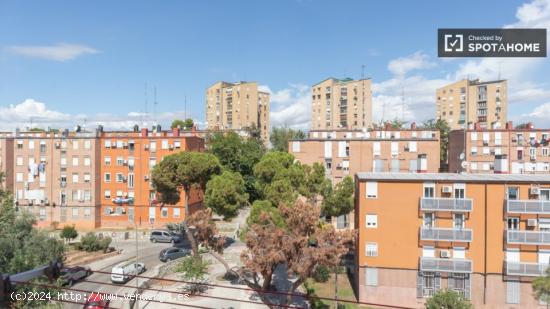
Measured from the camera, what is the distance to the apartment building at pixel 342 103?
96000mm

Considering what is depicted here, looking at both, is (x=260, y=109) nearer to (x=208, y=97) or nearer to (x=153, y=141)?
(x=208, y=97)

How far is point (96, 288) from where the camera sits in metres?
29.8

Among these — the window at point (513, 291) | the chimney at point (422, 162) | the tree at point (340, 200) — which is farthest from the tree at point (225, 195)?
the chimney at point (422, 162)

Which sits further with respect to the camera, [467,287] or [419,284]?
[419,284]

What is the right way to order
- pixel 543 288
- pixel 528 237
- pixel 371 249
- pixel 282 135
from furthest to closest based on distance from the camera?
pixel 282 135
pixel 371 249
pixel 528 237
pixel 543 288

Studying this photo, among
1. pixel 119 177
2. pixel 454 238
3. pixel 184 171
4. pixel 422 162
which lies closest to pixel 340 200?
pixel 454 238

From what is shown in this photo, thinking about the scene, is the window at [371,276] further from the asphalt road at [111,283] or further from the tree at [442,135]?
the tree at [442,135]

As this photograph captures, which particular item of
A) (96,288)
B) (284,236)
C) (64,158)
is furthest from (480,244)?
(64,158)

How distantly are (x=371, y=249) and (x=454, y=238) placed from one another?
5.20 m

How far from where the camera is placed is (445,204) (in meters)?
25.7

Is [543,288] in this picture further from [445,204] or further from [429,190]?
[429,190]

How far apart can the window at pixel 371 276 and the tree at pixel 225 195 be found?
1248 cm

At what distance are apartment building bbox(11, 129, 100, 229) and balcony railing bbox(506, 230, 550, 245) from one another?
44.0 metres

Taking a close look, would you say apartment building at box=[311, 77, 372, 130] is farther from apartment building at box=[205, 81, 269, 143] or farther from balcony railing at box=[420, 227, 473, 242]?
balcony railing at box=[420, 227, 473, 242]
